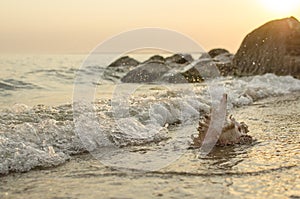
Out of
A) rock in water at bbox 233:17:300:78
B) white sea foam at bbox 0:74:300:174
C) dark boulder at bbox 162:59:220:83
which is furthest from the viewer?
rock in water at bbox 233:17:300:78

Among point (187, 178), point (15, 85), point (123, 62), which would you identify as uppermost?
point (123, 62)

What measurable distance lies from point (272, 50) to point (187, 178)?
16233mm

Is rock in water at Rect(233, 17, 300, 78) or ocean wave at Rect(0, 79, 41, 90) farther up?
rock in water at Rect(233, 17, 300, 78)

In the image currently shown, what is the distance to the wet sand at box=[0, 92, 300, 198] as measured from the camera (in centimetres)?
304

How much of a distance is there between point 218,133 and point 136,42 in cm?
173

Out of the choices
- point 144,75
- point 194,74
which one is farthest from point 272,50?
point 144,75

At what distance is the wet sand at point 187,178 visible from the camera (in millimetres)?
3041

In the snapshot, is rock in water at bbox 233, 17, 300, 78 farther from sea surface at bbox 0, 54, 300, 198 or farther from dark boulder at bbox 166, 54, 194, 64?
sea surface at bbox 0, 54, 300, 198

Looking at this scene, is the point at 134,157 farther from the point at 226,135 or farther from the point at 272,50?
the point at 272,50

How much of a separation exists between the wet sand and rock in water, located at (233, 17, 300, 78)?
43.7ft

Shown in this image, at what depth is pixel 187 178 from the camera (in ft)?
11.2

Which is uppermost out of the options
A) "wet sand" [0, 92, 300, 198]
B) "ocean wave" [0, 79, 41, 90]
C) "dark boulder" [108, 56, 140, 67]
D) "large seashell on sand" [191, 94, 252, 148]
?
"dark boulder" [108, 56, 140, 67]

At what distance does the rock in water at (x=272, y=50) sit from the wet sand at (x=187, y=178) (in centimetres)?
1333

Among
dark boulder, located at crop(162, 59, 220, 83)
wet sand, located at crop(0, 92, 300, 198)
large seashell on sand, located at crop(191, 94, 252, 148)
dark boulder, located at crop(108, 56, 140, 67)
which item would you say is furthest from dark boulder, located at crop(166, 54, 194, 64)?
wet sand, located at crop(0, 92, 300, 198)
